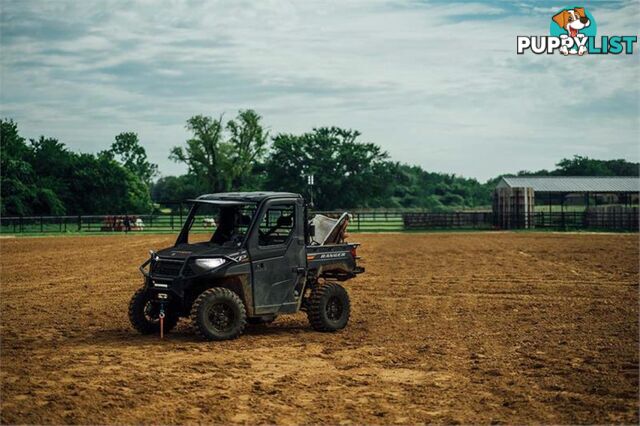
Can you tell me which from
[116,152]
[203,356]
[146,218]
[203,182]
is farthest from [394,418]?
[116,152]

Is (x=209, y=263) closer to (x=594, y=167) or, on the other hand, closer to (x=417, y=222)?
(x=417, y=222)

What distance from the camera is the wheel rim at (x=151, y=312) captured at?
12.0 metres

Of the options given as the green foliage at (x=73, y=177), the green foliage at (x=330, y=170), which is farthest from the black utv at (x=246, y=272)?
the green foliage at (x=330, y=170)

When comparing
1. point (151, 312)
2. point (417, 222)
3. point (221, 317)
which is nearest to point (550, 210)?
point (417, 222)

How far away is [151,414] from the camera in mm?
7516

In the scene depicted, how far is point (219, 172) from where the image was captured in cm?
7981

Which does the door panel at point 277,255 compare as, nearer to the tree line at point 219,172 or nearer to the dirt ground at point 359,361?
the dirt ground at point 359,361

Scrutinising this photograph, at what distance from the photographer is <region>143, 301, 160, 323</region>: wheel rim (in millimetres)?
11961

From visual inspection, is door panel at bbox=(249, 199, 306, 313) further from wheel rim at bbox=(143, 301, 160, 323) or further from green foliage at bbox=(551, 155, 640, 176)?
green foliage at bbox=(551, 155, 640, 176)

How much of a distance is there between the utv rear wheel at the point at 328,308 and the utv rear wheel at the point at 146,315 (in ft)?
6.89

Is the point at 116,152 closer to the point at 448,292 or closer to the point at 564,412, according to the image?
the point at 448,292

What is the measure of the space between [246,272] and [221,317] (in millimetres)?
728

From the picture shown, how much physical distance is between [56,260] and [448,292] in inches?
596

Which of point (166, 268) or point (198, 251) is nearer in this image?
point (166, 268)
